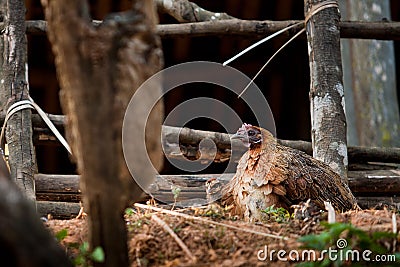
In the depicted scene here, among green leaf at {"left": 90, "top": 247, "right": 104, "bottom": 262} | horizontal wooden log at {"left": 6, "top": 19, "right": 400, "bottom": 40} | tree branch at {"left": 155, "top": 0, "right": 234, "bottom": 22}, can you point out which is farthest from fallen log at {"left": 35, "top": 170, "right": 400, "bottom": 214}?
green leaf at {"left": 90, "top": 247, "right": 104, "bottom": 262}

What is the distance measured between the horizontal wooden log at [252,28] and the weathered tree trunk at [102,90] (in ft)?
9.14

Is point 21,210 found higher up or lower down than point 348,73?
lower down

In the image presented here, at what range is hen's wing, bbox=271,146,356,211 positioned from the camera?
353 centimetres

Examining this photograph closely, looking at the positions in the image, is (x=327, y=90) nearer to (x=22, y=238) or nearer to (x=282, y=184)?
(x=282, y=184)

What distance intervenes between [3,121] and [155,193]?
1.08m

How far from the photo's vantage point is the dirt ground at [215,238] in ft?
6.40

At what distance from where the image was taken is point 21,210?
1.32m

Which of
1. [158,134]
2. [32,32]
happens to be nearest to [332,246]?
[158,134]

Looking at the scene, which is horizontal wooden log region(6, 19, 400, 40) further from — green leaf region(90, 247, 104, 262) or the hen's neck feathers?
green leaf region(90, 247, 104, 262)

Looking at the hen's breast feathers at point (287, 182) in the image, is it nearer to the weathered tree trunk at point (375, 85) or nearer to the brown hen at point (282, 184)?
the brown hen at point (282, 184)

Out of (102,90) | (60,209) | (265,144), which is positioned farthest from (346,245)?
(60,209)

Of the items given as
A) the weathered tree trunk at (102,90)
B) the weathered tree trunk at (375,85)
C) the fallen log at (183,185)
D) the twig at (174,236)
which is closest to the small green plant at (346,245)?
the twig at (174,236)

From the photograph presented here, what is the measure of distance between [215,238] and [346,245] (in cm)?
44

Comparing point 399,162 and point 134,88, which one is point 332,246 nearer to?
point 134,88
